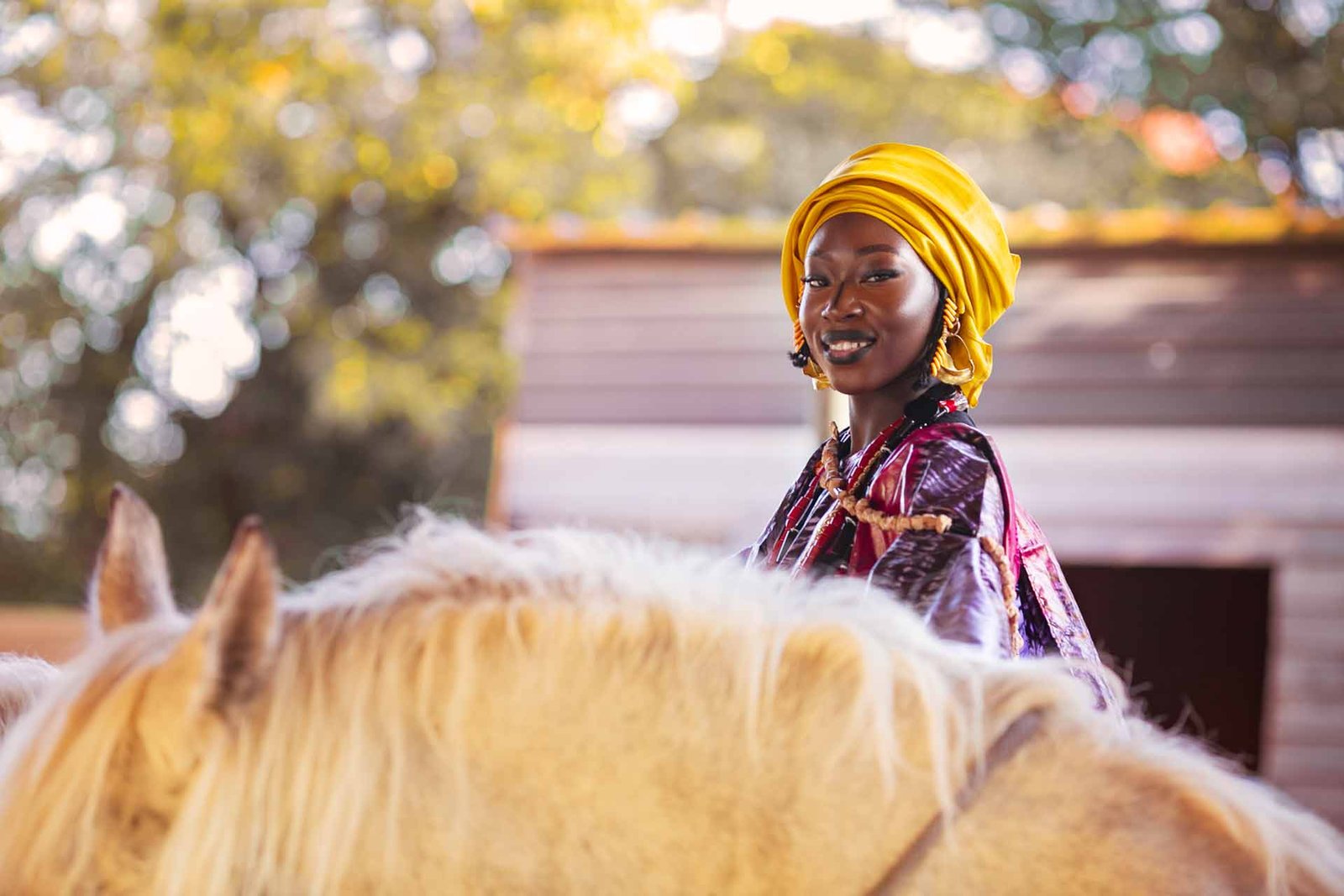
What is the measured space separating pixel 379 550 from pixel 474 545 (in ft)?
0.44

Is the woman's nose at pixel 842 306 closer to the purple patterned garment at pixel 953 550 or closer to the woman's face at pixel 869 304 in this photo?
the woman's face at pixel 869 304

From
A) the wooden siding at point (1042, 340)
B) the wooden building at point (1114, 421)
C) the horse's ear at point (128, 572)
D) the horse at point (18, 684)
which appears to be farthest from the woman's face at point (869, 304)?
the wooden siding at point (1042, 340)

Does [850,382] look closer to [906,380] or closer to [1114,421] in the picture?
[906,380]

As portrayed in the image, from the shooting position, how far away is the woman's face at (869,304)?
1.56m

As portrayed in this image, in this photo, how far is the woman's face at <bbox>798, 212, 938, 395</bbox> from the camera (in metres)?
1.56

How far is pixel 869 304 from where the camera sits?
1.56m

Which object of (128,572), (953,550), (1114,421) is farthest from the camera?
(1114,421)

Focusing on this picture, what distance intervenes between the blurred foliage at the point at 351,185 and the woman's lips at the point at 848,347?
6.82 meters

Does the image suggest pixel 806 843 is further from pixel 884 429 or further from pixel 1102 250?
pixel 1102 250

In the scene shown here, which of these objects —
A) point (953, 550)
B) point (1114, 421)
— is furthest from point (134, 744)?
point (1114, 421)

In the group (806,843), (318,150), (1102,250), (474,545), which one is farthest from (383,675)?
(318,150)

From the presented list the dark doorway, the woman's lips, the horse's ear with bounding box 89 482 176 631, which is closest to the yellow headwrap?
the woman's lips

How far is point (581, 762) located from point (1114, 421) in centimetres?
553

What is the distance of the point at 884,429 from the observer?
161 cm
